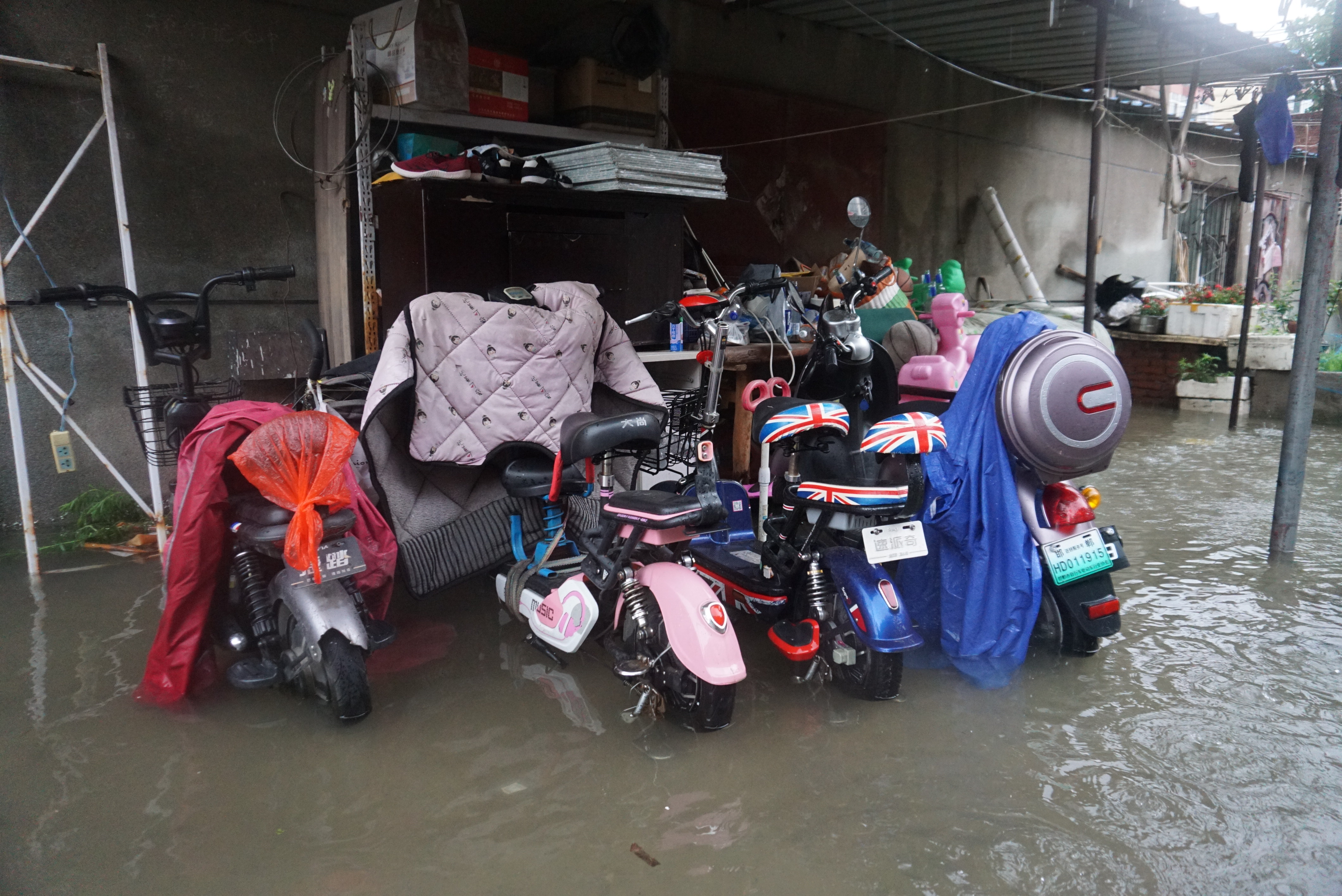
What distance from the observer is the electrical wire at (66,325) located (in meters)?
4.36

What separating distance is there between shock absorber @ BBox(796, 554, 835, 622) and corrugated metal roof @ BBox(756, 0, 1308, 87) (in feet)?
15.6

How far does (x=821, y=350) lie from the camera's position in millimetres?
3986

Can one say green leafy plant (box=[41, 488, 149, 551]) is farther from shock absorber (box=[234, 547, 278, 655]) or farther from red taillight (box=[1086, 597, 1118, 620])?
red taillight (box=[1086, 597, 1118, 620])

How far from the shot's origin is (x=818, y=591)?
10.0ft

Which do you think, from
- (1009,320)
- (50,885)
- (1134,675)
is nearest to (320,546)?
(50,885)

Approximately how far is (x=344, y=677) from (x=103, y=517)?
285cm

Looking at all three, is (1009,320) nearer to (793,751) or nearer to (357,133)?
(793,751)

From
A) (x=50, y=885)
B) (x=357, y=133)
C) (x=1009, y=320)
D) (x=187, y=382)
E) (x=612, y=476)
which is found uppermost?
(x=357, y=133)

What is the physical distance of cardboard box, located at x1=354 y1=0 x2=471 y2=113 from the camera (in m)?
4.49

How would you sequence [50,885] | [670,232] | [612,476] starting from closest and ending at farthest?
[50,885]
[612,476]
[670,232]

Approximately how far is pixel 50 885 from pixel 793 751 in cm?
204

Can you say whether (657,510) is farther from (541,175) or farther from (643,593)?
(541,175)

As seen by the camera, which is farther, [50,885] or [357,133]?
[357,133]

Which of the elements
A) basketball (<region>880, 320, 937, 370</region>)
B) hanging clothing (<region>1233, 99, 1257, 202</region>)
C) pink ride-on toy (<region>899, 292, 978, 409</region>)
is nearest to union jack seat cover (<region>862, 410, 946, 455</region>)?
pink ride-on toy (<region>899, 292, 978, 409</region>)
